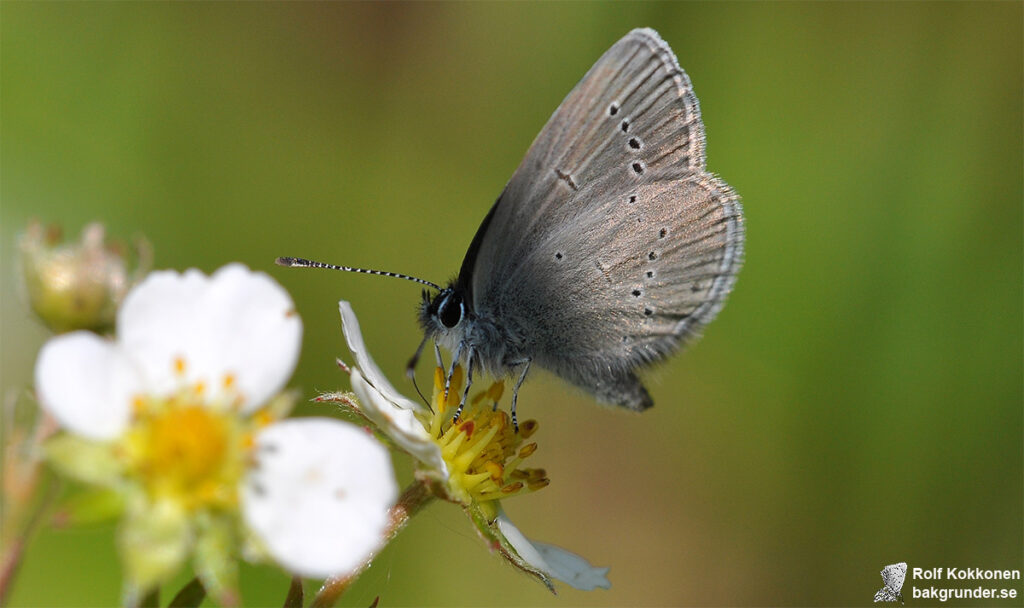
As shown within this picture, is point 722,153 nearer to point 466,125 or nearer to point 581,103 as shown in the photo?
point 466,125

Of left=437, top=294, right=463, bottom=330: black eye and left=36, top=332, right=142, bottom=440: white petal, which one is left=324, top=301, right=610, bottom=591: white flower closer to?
left=437, top=294, right=463, bottom=330: black eye

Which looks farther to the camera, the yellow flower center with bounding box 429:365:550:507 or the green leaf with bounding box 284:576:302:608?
the yellow flower center with bounding box 429:365:550:507

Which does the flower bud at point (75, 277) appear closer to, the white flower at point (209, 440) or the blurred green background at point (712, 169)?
the white flower at point (209, 440)

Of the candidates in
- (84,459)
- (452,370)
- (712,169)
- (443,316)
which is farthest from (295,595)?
(712,169)

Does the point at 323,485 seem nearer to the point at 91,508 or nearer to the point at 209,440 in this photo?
the point at 209,440

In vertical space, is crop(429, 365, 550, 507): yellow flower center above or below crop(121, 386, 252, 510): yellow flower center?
below

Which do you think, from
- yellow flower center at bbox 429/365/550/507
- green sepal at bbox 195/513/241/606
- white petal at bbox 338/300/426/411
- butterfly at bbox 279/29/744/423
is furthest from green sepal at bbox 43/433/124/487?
butterfly at bbox 279/29/744/423

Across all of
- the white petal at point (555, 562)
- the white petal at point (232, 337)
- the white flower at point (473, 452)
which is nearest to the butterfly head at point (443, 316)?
the white flower at point (473, 452)
